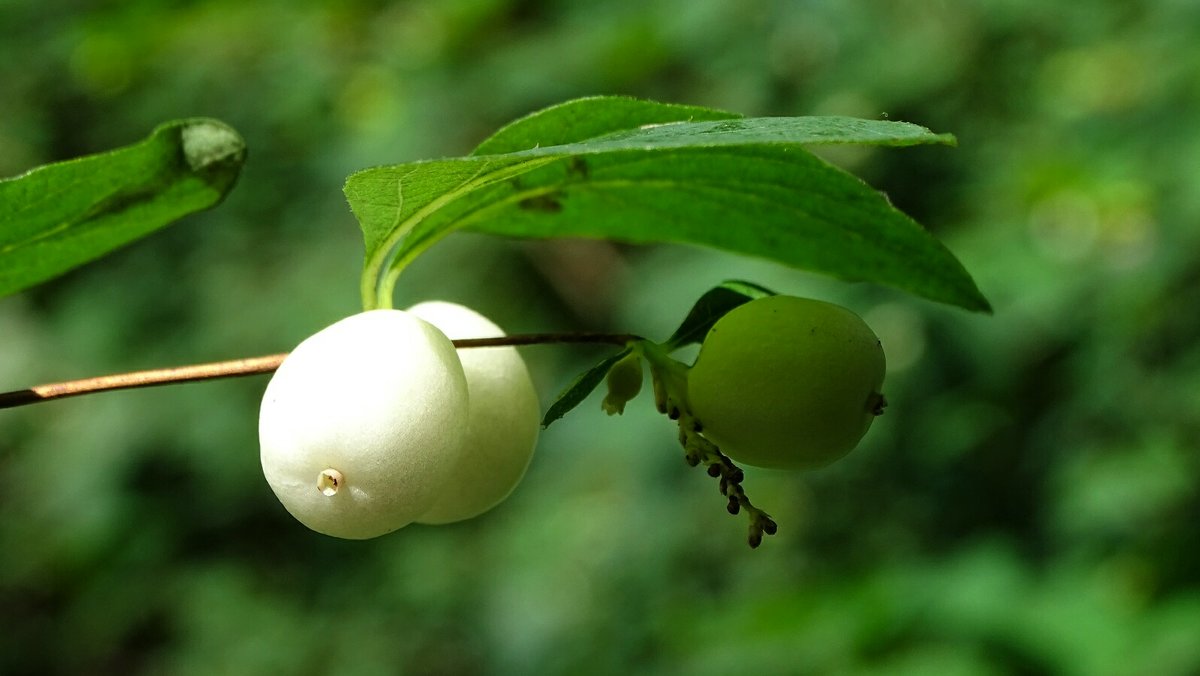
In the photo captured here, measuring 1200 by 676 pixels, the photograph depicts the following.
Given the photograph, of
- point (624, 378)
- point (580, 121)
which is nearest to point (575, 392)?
point (624, 378)

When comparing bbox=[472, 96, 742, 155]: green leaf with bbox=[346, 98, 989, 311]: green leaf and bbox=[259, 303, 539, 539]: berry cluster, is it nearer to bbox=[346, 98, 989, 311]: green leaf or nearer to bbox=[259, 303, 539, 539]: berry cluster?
bbox=[346, 98, 989, 311]: green leaf

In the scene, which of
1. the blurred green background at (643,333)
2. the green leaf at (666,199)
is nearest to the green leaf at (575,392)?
the green leaf at (666,199)

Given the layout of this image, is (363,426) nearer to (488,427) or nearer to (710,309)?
(488,427)

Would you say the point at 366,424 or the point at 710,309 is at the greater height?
the point at 710,309

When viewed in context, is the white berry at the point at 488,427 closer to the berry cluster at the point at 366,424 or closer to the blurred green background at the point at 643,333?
the berry cluster at the point at 366,424

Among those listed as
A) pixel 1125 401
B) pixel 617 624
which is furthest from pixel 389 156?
pixel 1125 401
